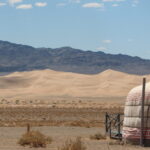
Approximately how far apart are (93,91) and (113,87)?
562 cm

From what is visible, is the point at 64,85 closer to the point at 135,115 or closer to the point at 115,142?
Answer: the point at 115,142

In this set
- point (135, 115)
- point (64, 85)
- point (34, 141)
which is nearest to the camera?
point (34, 141)

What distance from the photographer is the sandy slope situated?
127312mm

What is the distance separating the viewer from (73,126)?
38.6 metres

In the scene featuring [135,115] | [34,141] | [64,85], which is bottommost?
[34,141]

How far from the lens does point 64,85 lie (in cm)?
14112

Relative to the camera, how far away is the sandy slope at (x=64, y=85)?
127312 mm

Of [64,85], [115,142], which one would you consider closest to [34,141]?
[115,142]

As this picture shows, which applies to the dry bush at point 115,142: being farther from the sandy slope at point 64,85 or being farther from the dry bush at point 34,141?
the sandy slope at point 64,85

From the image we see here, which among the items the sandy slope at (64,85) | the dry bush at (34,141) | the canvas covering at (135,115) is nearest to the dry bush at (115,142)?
the canvas covering at (135,115)

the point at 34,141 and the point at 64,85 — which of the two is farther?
the point at 64,85

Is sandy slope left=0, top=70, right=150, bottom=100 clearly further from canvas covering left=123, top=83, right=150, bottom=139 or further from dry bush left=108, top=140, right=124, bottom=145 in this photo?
canvas covering left=123, top=83, right=150, bottom=139

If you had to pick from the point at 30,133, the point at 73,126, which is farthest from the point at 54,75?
the point at 30,133

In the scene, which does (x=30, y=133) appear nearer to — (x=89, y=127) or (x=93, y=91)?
(x=89, y=127)
